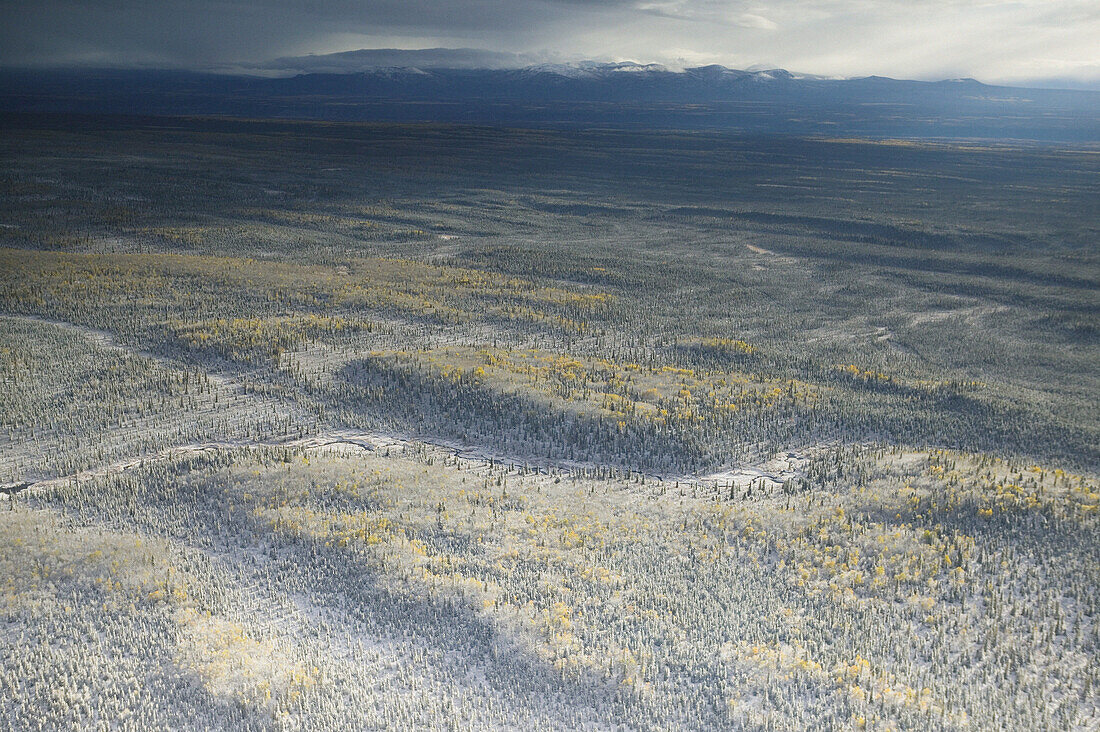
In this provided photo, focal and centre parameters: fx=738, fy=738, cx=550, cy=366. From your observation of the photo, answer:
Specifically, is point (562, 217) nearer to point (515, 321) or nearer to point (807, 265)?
point (807, 265)

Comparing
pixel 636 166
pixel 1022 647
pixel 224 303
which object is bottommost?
pixel 1022 647

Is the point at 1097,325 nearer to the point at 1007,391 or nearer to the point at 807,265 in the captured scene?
the point at 1007,391

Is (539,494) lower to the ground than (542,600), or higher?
higher

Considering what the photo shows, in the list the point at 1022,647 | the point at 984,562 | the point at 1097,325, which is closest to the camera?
the point at 1022,647

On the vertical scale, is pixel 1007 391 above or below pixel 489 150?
below

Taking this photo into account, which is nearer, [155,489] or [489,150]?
[155,489]

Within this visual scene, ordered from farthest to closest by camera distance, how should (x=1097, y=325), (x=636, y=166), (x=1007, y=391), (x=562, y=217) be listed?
(x=636, y=166) < (x=562, y=217) < (x=1097, y=325) < (x=1007, y=391)

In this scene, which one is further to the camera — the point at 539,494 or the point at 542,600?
the point at 539,494

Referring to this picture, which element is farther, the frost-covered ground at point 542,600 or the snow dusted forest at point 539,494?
the snow dusted forest at point 539,494

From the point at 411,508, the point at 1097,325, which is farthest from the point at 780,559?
the point at 1097,325

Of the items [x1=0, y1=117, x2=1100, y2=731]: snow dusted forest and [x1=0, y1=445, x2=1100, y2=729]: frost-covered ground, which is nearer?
[x1=0, y1=445, x2=1100, y2=729]: frost-covered ground
